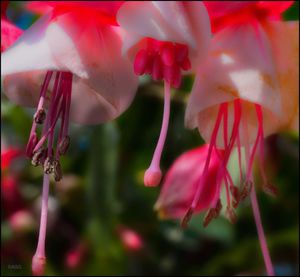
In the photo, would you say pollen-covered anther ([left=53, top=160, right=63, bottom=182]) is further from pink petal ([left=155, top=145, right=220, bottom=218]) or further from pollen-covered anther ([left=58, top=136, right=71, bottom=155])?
pink petal ([left=155, top=145, right=220, bottom=218])

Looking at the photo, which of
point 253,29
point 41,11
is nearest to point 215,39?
point 253,29

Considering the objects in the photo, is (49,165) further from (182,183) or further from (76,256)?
(76,256)

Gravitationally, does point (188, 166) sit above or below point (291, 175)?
above

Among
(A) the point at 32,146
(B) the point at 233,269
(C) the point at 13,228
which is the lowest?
(B) the point at 233,269

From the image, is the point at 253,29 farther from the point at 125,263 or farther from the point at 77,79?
the point at 125,263

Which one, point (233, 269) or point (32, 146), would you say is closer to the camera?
point (32, 146)

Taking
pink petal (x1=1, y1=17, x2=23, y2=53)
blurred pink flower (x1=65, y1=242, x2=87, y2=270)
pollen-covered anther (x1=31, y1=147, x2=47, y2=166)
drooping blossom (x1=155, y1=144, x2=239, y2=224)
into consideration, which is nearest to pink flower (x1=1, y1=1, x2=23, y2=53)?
pink petal (x1=1, y1=17, x2=23, y2=53)

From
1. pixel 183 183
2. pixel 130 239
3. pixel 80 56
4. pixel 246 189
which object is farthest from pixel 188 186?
pixel 130 239

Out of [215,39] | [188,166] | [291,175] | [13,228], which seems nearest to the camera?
[215,39]
